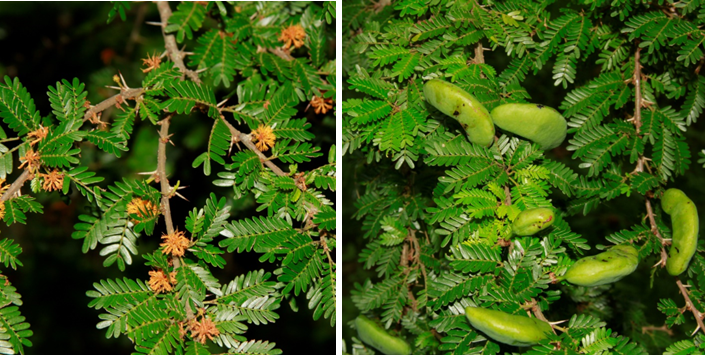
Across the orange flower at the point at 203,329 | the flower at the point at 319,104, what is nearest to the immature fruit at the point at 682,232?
the flower at the point at 319,104

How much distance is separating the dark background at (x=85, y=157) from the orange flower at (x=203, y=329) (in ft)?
3.18

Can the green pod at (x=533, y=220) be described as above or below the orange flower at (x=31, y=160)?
below

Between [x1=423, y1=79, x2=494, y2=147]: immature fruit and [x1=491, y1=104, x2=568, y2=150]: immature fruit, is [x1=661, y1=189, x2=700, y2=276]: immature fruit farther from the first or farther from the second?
[x1=423, y1=79, x2=494, y2=147]: immature fruit

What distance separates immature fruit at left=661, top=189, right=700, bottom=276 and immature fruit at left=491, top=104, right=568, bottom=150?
243 mm

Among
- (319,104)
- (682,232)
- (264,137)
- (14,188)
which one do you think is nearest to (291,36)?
(319,104)

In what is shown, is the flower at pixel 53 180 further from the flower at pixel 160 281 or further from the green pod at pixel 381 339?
the green pod at pixel 381 339

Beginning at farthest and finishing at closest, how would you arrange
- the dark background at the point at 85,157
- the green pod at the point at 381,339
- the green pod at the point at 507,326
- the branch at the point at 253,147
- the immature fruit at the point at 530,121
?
the dark background at the point at 85,157 < the green pod at the point at 381,339 < the branch at the point at 253,147 < the immature fruit at the point at 530,121 < the green pod at the point at 507,326

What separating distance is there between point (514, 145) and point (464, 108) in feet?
0.49

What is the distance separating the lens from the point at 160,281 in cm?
89

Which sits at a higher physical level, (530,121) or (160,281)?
(530,121)

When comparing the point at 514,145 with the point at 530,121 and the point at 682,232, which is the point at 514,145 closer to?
the point at 530,121

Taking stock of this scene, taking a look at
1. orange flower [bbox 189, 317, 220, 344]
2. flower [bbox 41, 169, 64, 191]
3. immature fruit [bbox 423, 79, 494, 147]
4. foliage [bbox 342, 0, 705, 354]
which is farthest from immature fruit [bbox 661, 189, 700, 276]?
flower [bbox 41, 169, 64, 191]

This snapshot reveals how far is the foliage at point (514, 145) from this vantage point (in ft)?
2.93

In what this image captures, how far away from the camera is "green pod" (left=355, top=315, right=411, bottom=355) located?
3.77 ft
